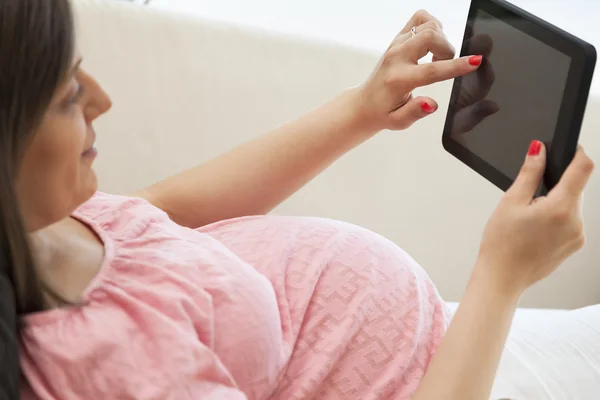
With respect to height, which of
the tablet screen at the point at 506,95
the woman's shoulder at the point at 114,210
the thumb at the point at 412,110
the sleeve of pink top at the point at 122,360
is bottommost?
the sleeve of pink top at the point at 122,360

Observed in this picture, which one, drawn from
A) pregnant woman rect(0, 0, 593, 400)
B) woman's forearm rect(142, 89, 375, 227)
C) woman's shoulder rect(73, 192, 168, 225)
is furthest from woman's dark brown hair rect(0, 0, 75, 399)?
woman's forearm rect(142, 89, 375, 227)

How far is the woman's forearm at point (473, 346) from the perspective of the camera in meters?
0.65

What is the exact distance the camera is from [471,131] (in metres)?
0.79

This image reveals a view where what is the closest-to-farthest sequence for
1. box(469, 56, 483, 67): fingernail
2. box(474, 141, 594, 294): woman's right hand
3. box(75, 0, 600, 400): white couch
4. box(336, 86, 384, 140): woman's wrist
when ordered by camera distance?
box(474, 141, 594, 294): woman's right hand, box(469, 56, 483, 67): fingernail, box(336, 86, 384, 140): woman's wrist, box(75, 0, 600, 400): white couch

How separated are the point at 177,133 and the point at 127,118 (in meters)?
0.08

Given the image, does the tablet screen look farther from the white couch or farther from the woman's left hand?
the white couch

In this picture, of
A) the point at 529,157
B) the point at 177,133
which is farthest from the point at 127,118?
the point at 529,157

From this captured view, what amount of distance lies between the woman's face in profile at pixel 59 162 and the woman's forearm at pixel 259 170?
30 centimetres

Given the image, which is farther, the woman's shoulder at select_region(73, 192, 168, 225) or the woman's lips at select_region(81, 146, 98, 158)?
the woman's shoulder at select_region(73, 192, 168, 225)

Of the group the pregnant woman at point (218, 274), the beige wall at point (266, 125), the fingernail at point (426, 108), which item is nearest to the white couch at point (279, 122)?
the beige wall at point (266, 125)

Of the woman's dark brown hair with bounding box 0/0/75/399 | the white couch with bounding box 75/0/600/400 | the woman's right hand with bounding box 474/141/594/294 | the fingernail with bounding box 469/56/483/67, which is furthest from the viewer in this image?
the white couch with bounding box 75/0/600/400

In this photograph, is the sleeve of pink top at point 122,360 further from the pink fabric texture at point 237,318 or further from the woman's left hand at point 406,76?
the woman's left hand at point 406,76

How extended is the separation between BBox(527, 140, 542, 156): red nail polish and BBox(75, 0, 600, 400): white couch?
16.2 inches

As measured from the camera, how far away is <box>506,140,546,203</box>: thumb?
646mm
